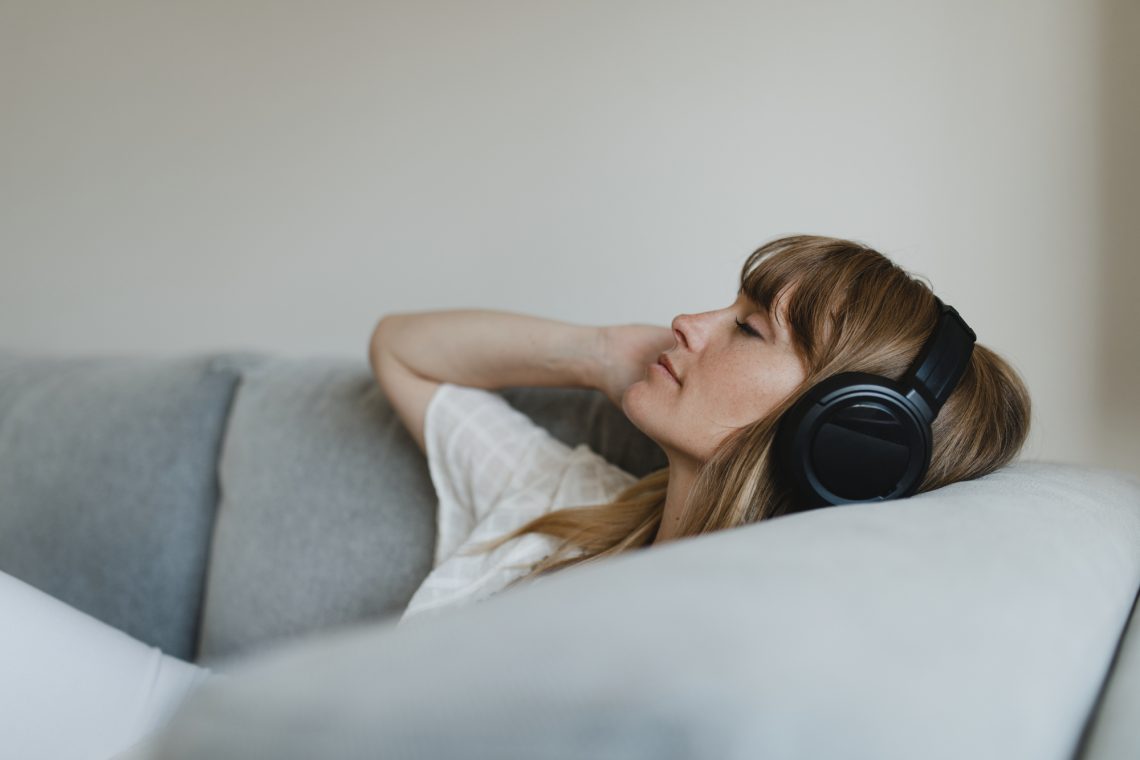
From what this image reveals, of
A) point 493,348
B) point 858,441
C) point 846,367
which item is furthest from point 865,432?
point 493,348

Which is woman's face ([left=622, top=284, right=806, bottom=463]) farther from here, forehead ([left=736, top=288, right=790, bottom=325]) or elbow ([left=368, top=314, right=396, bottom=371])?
elbow ([left=368, top=314, right=396, bottom=371])

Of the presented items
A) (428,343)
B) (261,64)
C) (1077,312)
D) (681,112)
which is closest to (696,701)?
(428,343)

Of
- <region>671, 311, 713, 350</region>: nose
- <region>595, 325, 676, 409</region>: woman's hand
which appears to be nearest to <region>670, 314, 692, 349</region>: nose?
<region>671, 311, 713, 350</region>: nose

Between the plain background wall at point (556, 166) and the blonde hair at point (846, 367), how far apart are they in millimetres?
387

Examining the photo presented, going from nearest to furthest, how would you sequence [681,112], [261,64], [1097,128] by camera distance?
[1097,128] < [681,112] < [261,64]

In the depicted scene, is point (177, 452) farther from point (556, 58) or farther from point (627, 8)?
point (627, 8)

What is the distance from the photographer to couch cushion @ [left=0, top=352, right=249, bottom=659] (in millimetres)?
1392

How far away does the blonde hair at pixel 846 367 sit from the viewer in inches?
33.3

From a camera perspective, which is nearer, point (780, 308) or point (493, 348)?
point (780, 308)

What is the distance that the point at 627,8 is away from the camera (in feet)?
4.86

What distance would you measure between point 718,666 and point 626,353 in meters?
0.85

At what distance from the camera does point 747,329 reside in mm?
955

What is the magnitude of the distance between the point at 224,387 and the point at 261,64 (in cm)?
74

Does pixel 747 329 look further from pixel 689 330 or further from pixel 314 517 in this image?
pixel 314 517
